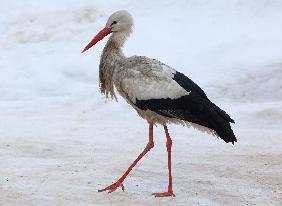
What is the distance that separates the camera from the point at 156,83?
8.04 metres

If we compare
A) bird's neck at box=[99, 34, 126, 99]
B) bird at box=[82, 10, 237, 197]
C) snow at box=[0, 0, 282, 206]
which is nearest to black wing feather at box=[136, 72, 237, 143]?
bird at box=[82, 10, 237, 197]

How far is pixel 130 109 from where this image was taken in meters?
14.1

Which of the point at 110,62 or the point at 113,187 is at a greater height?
the point at 110,62

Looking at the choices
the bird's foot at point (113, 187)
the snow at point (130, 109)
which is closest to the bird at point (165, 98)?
the bird's foot at point (113, 187)

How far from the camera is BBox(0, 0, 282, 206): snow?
27.5 ft

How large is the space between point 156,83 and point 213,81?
7.62 metres

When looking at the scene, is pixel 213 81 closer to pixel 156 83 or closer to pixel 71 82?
pixel 71 82

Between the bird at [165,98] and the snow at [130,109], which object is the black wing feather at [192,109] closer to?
the bird at [165,98]

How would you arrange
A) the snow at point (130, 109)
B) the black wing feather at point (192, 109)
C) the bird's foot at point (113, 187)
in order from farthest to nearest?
the snow at point (130, 109) < the bird's foot at point (113, 187) < the black wing feather at point (192, 109)

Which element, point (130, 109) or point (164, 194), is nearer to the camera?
point (164, 194)

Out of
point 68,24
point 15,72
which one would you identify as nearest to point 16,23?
point 68,24

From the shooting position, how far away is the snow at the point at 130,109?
8391 millimetres

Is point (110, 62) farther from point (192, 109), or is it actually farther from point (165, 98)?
point (192, 109)

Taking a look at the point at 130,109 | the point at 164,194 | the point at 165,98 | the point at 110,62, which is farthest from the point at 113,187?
the point at 130,109
